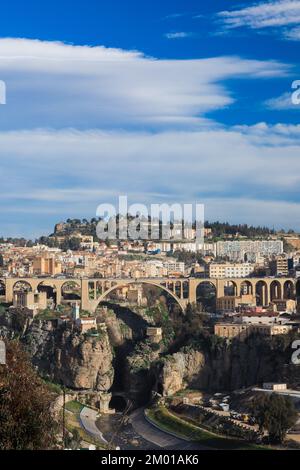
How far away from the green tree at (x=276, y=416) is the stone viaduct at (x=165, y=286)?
11.5 metres

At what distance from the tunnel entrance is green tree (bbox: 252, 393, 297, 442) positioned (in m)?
6.66

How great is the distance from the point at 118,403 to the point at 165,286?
24.4ft

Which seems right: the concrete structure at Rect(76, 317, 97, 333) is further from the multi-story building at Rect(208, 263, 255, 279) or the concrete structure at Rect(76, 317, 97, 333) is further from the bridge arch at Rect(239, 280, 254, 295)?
the multi-story building at Rect(208, 263, 255, 279)

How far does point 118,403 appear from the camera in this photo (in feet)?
86.8

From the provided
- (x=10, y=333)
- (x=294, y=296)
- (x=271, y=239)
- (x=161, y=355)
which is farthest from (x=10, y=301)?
(x=271, y=239)

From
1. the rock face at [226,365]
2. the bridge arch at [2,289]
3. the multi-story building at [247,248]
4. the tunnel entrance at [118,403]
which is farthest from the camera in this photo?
the multi-story building at [247,248]

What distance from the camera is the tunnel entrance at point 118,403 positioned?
2606cm

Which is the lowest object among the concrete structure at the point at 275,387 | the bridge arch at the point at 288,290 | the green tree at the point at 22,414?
the concrete structure at the point at 275,387

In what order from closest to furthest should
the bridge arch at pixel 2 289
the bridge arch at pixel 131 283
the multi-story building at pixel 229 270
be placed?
the bridge arch at pixel 131 283 < the bridge arch at pixel 2 289 < the multi-story building at pixel 229 270

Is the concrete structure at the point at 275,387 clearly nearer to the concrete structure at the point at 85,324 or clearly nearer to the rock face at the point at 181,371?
the rock face at the point at 181,371

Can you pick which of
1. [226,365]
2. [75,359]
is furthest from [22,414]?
[75,359]

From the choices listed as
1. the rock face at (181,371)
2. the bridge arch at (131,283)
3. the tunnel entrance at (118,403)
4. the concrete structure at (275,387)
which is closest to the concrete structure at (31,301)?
the bridge arch at (131,283)
